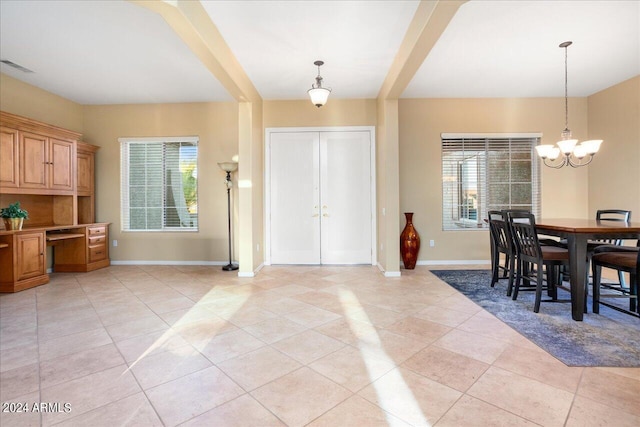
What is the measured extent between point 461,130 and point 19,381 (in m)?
6.00

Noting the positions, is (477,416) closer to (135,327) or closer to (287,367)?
(287,367)

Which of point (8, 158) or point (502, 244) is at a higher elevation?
point (8, 158)

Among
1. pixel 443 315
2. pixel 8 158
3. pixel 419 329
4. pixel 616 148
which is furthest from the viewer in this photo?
pixel 616 148

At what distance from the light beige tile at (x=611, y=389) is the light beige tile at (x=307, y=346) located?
1487 mm

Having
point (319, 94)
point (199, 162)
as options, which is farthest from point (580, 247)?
point (199, 162)

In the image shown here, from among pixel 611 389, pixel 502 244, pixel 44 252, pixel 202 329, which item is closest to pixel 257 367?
pixel 202 329

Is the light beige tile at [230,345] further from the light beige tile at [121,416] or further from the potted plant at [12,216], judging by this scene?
the potted plant at [12,216]

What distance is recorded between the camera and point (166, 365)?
6.59 ft

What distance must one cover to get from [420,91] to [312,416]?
4.83 meters

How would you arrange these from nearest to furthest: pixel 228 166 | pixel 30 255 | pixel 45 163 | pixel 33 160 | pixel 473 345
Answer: pixel 473 345 < pixel 30 255 < pixel 33 160 < pixel 45 163 < pixel 228 166

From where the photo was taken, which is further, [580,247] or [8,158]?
[8,158]

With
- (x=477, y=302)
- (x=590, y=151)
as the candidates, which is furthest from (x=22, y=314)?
(x=590, y=151)

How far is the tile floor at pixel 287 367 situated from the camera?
1530 mm

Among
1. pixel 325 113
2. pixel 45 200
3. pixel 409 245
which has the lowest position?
pixel 409 245
